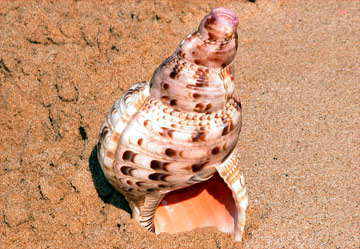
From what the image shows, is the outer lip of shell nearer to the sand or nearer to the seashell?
the sand

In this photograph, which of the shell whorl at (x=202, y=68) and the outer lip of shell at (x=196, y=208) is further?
the outer lip of shell at (x=196, y=208)

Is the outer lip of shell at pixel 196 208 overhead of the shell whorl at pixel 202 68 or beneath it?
beneath

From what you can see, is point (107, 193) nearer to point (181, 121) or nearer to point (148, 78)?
point (181, 121)

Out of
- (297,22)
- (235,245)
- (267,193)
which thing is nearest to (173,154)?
(235,245)

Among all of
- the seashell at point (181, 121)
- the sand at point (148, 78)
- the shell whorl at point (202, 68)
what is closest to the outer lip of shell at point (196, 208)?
the sand at point (148, 78)

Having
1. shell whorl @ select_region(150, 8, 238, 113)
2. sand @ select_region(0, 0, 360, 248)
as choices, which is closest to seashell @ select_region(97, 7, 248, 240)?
shell whorl @ select_region(150, 8, 238, 113)

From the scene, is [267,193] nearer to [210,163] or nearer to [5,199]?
[210,163]

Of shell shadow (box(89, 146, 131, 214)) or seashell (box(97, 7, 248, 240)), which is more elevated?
seashell (box(97, 7, 248, 240))

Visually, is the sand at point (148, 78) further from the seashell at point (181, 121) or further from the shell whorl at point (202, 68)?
the shell whorl at point (202, 68)
